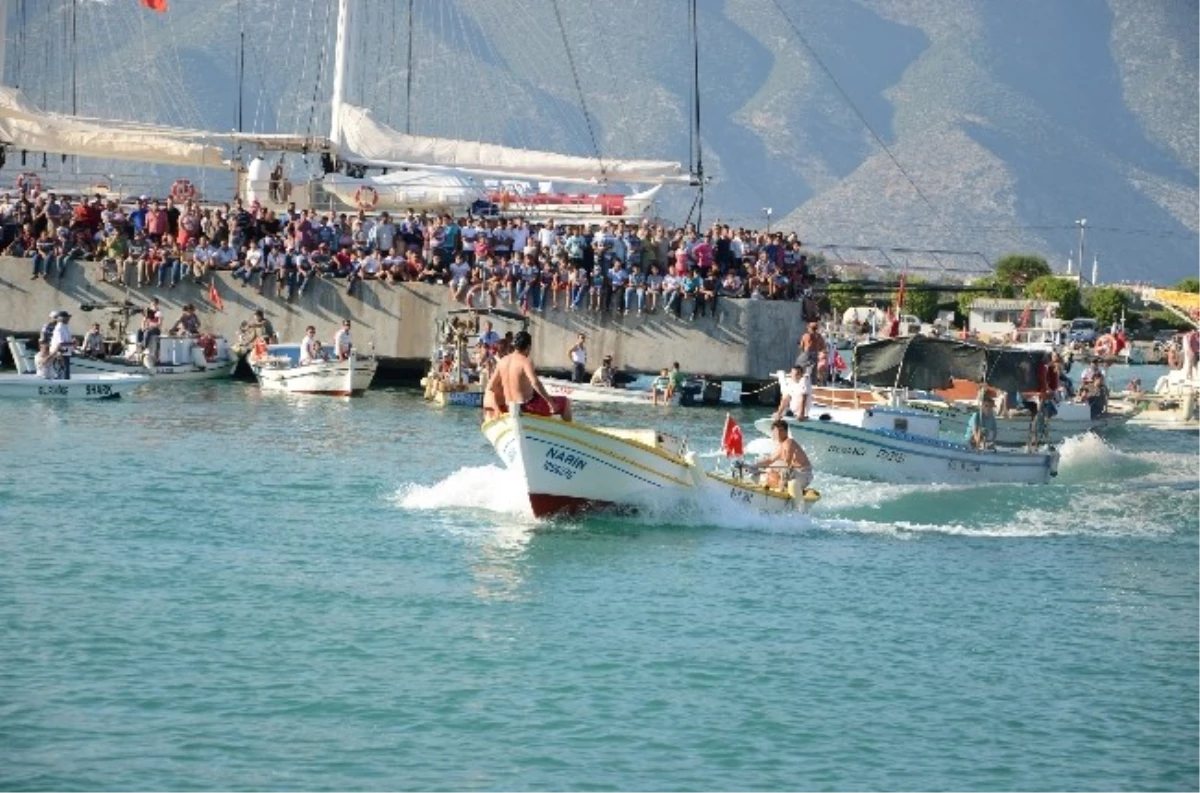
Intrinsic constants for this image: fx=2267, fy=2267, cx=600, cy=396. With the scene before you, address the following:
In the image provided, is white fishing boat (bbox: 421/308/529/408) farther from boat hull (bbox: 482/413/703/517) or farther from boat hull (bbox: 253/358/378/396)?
boat hull (bbox: 482/413/703/517)

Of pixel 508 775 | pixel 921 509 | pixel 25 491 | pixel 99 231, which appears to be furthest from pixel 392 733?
pixel 99 231

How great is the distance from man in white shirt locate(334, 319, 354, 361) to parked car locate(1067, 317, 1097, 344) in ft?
214

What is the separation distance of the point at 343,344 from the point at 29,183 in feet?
48.2

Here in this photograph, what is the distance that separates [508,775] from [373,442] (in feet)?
77.4

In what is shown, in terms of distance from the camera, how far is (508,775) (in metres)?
19.3

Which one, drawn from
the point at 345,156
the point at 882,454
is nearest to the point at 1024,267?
the point at 345,156

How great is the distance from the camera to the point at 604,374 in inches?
2119

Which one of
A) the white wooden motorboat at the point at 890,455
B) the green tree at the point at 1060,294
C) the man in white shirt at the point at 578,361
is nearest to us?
the white wooden motorboat at the point at 890,455

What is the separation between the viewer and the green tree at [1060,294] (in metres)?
148

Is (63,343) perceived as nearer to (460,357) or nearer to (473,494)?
(460,357)

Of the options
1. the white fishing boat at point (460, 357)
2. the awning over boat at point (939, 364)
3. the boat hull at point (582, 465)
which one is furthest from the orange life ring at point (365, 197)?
the boat hull at point (582, 465)

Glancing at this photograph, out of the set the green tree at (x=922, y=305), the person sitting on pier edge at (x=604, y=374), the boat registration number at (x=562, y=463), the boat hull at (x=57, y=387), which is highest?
the green tree at (x=922, y=305)

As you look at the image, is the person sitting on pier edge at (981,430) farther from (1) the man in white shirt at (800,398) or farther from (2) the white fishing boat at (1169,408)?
(2) the white fishing boat at (1169,408)

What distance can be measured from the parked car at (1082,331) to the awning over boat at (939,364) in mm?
65145
